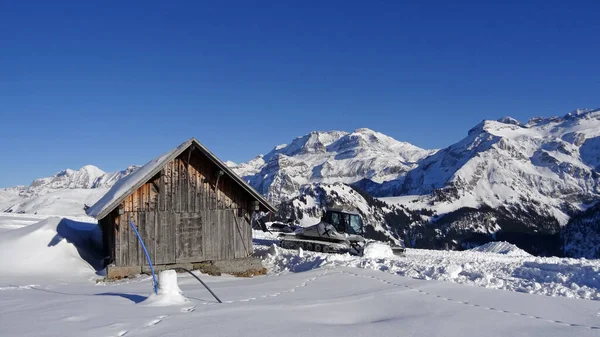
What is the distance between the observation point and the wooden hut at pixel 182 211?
1571 cm

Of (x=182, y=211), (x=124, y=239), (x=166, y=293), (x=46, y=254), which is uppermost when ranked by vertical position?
(x=182, y=211)

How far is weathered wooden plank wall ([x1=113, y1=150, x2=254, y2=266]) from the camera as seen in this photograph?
1588cm

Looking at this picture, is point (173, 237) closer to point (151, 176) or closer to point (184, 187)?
point (184, 187)

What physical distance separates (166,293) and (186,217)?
8.69 m

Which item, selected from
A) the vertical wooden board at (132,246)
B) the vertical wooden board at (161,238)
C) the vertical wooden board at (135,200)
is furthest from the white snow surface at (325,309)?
the vertical wooden board at (161,238)

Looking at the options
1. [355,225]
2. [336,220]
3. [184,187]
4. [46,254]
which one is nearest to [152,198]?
[184,187]

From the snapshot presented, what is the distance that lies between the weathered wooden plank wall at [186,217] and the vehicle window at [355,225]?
8838 millimetres

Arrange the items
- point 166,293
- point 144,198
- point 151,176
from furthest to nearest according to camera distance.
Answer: point 144,198, point 151,176, point 166,293

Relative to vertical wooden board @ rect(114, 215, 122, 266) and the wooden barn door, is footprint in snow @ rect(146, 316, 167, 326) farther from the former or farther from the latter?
the wooden barn door

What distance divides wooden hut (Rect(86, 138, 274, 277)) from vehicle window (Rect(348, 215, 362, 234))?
8.43 m

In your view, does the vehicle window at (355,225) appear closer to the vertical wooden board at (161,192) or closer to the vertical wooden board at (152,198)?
the vertical wooden board at (161,192)

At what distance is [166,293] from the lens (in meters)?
8.14

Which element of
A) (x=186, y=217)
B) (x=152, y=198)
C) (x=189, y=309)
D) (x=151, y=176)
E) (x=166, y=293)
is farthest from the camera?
(x=186, y=217)

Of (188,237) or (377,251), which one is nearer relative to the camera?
(188,237)
